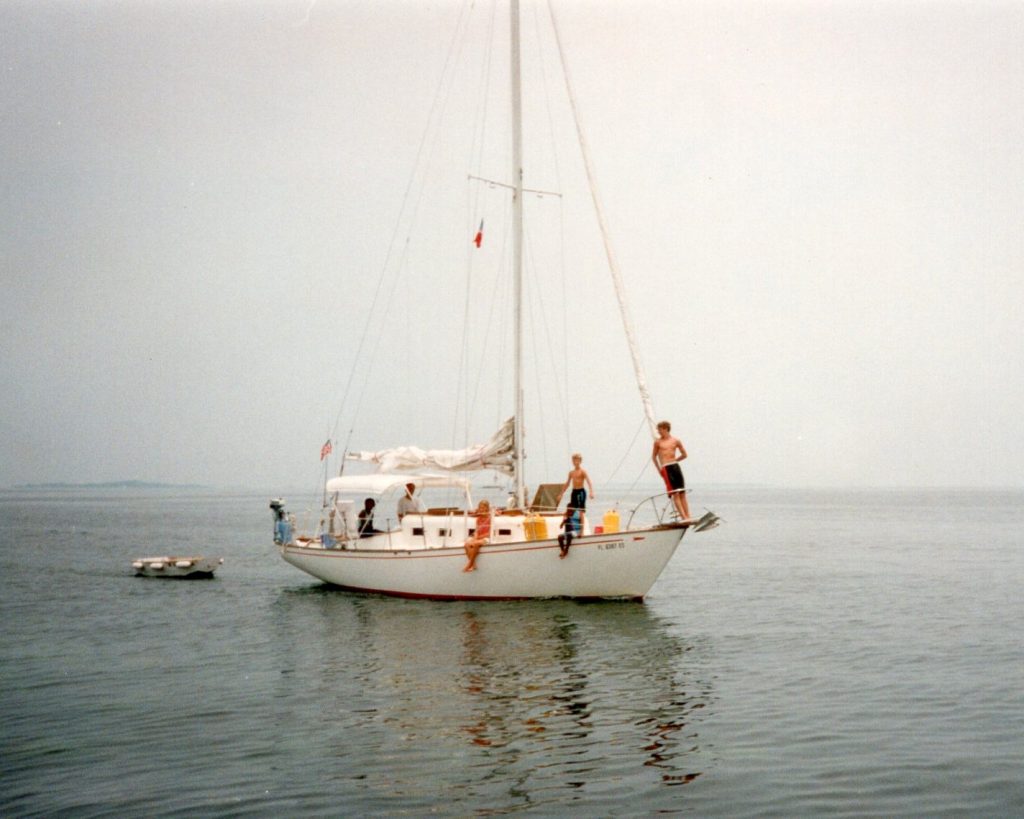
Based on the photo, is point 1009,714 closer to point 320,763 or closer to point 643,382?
point 320,763

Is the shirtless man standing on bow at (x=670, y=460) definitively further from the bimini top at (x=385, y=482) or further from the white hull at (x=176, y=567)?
the white hull at (x=176, y=567)

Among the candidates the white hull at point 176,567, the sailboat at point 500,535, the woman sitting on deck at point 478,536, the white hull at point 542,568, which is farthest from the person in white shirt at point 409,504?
the white hull at point 176,567

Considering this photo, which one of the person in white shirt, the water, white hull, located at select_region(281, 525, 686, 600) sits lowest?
the water

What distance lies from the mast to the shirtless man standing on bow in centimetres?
586

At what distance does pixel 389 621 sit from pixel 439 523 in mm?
3956

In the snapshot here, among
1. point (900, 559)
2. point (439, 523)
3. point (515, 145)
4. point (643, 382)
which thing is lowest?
point (900, 559)

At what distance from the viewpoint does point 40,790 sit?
1209 cm

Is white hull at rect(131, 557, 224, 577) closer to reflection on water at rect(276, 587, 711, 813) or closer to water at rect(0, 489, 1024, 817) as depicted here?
water at rect(0, 489, 1024, 817)

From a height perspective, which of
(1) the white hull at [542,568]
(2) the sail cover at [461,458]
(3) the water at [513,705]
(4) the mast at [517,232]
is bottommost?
(3) the water at [513,705]

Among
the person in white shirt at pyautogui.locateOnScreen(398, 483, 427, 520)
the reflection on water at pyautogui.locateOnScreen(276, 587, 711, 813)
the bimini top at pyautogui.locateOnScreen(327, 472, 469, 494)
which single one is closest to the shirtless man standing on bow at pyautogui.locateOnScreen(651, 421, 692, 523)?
the reflection on water at pyautogui.locateOnScreen(276, 587, 711, 813)

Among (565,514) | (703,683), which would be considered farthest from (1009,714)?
(565,514)

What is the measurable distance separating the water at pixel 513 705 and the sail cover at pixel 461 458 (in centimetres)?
458

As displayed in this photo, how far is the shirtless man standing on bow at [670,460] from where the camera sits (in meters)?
25.2

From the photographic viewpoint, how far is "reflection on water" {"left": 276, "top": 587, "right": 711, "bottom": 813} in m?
12.2
